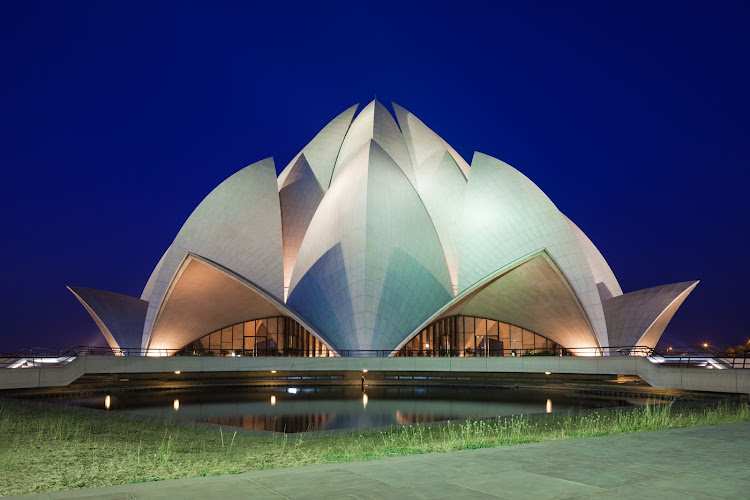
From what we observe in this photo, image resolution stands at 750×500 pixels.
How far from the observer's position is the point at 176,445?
10211 mm

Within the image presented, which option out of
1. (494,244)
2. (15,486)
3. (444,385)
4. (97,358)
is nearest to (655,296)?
(494,244)

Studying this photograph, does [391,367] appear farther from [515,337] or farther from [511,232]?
[515,337]

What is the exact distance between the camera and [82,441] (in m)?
10.5

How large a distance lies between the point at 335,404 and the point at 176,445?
10.9 metres

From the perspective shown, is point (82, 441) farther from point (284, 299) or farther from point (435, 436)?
point (284, 299)

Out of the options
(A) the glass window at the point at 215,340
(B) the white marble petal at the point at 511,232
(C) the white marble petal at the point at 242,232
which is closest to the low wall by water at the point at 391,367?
(B) the white marble petal at the point at 511,232

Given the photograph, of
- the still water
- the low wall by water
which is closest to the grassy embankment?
the still water

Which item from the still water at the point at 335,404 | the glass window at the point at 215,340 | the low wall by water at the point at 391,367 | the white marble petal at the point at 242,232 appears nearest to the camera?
the still water at the point at 335,404

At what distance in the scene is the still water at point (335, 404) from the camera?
640 inches

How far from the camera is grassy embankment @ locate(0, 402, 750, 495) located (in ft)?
24.1

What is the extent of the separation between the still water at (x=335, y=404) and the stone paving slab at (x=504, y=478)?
717 cm

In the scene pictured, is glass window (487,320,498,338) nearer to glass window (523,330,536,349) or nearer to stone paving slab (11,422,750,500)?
glass window (523,330,536,349)

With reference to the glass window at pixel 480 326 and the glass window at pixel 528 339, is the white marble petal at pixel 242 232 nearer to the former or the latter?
the glass window at pixel 480 326

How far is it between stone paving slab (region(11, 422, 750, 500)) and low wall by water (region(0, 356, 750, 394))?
13.9 meters
